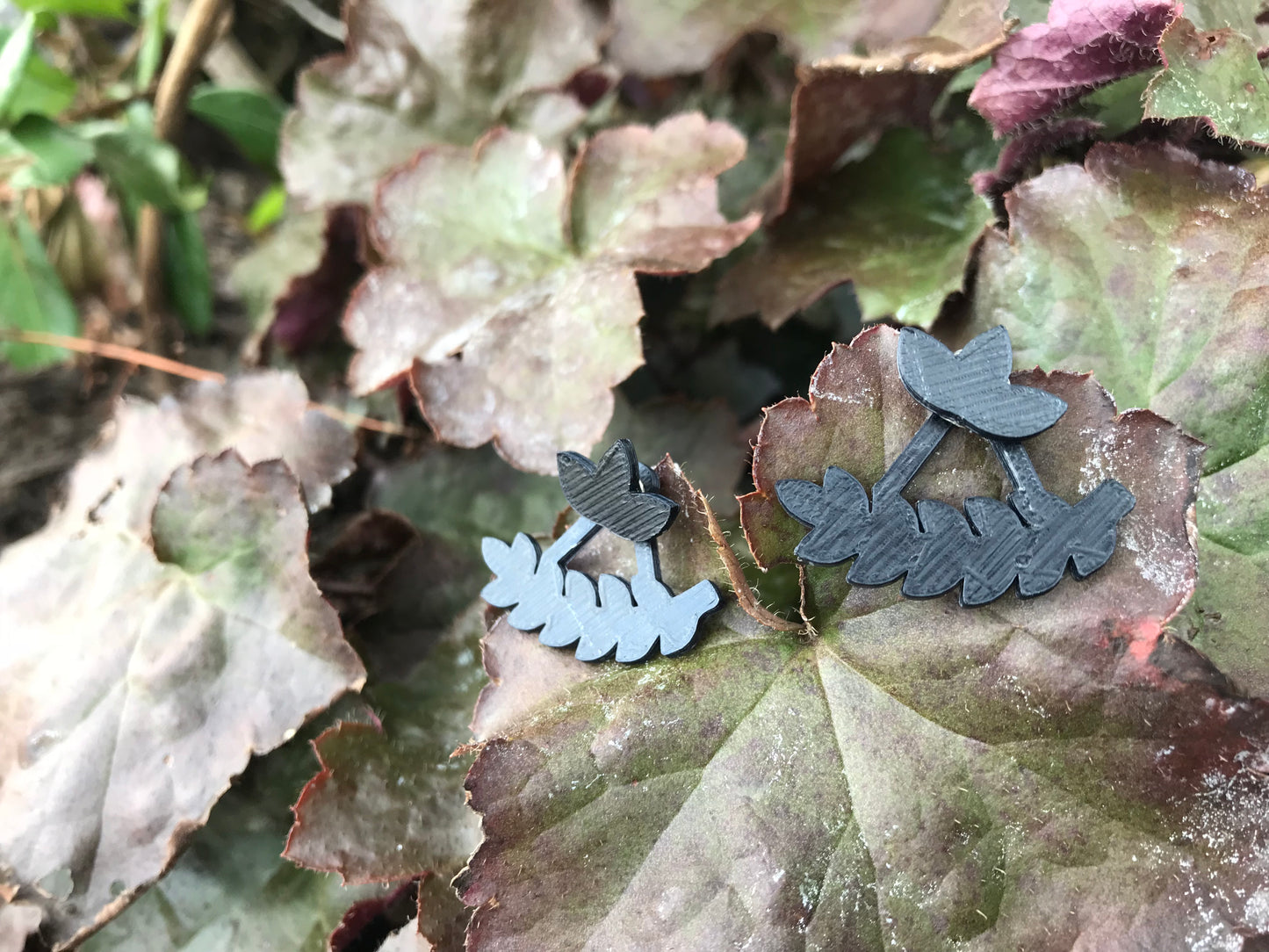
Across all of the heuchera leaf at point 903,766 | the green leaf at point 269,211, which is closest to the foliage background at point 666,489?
the heuchera leaf at point 903,766

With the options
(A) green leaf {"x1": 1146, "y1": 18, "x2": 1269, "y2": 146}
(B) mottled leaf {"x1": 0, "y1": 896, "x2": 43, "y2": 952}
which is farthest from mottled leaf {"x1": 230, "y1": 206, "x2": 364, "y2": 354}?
(A) green leaf {"x1": 1146, "y1": 18, "x2": 1269, "y2": 146}

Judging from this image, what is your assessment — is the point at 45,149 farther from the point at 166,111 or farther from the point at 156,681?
the point at 156,681

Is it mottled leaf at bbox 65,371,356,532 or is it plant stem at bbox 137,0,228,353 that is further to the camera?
plant stem at bbox 137,0,228,353

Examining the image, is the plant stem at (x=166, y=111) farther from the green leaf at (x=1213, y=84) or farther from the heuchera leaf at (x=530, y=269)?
the green leaf at (x=1213, y=84)

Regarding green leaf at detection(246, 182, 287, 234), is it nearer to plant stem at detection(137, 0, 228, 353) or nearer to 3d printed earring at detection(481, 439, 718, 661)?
plant stem at detection(137, 0, 228, 353)

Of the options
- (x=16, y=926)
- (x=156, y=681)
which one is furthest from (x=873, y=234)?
(x=16, y=926)
